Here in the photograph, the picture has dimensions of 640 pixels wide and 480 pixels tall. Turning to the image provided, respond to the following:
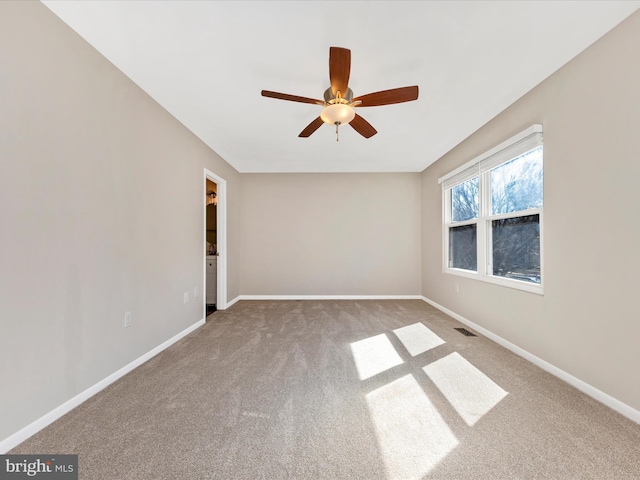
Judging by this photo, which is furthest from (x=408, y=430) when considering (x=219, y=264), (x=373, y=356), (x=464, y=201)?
(x=219, y=264)

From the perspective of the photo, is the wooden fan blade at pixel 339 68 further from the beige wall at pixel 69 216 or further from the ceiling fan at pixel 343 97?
the beige wall at pixel 69 216

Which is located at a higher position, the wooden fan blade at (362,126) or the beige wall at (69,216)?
the wooden fan blade at (362,126)

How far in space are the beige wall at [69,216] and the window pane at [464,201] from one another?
12.2 ft

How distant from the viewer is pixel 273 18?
5.30ft

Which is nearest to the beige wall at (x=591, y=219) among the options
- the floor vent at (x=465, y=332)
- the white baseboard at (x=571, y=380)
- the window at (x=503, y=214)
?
the white baseboard at (x=571, y=380)

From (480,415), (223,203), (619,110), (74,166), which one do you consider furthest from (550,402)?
(223,203)

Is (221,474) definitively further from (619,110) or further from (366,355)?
(619,110)

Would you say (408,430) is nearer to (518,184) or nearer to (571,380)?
(571,380)

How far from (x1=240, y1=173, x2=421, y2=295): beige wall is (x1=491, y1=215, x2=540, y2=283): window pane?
207 centimetres

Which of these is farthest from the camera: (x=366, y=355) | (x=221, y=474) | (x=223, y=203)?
(x=223, y=203)

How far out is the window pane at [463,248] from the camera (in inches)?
132

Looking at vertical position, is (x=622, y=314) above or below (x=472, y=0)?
below

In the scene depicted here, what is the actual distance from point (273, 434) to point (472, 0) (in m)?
2.76

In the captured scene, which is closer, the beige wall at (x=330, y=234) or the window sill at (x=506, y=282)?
the window sill at (x=506, y=282)
